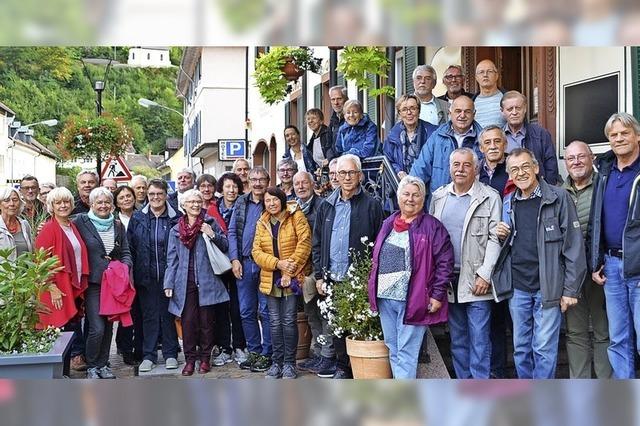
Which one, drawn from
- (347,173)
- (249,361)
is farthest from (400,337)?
(249,361)

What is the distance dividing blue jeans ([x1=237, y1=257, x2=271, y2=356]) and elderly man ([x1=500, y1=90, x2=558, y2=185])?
2402 mm

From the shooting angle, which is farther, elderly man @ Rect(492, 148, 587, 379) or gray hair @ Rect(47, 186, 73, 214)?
gray hair @ Rect(47, 186, 73, 214)

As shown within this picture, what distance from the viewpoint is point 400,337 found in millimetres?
5109

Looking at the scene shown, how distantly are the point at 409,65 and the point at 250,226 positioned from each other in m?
4.60

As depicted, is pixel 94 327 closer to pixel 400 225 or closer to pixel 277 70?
pixel 400 225

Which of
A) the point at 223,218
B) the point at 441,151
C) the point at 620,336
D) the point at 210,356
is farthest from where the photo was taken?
the point at 223,218

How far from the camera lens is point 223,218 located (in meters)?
7.18

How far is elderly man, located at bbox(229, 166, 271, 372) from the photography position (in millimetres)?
6652

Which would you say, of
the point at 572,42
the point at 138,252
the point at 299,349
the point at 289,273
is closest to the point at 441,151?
the point at 289,273

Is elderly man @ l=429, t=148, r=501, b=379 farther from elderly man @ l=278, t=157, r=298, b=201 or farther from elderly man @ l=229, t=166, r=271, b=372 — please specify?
elderly man @ l=278, t=157, r=298, b=201

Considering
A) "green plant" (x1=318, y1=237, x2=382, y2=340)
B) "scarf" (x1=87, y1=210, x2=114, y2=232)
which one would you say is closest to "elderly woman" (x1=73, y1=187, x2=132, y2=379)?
"scarf" (x1=87, y1=210, x2=114, y2=232)

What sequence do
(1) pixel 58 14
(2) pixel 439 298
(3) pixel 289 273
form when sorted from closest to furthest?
(1) pixel 58 14
(2) pixel 439 298
(3) pixel 289 273

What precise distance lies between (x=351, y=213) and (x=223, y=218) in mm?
1774

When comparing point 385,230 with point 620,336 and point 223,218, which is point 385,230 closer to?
point 620,336
